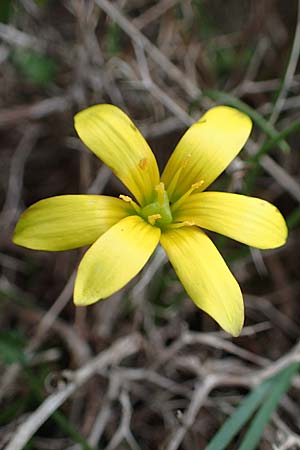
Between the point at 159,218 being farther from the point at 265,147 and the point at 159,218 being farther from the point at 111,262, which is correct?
the point at 265,147

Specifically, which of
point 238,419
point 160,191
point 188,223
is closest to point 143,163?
point 160,191

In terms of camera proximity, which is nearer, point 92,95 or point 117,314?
point 117,314

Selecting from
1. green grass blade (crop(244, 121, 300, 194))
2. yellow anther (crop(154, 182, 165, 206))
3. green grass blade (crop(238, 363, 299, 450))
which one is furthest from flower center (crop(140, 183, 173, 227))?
green grass blade (crop(238, 363, 299, 450))

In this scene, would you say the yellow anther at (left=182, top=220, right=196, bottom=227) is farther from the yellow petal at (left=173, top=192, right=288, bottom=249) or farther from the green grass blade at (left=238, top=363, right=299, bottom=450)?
the green grass blade at (left=238, top=363, right=299, bottom=450)

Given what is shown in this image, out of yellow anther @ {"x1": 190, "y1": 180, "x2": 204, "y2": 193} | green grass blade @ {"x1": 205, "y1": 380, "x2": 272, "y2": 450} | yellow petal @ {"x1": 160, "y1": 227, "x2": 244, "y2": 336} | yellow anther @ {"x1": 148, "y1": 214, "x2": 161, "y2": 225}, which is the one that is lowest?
green grass blade @ {"x1": 205, "y1": 380, "x2": 272, "y2": 450}

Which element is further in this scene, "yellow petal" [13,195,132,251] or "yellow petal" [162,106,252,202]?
"yellow petal" [162,106,252,202]

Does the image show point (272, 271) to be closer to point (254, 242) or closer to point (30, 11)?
point (254, 242)

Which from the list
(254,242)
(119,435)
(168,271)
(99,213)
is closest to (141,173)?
(99,213)
